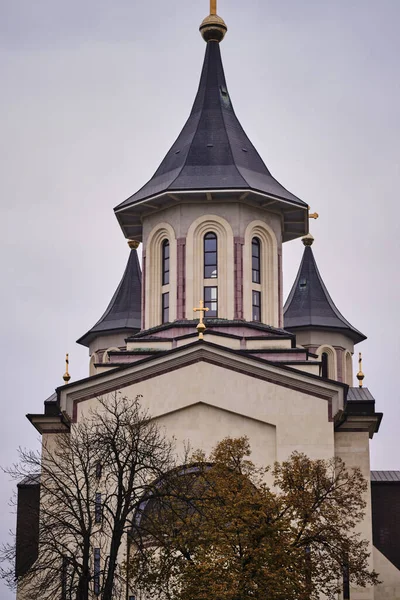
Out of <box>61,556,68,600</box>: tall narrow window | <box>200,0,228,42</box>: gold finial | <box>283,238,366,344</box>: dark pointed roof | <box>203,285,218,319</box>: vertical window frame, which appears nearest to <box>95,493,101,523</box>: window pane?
<box>61,556,68,600</box>: tall narrow window

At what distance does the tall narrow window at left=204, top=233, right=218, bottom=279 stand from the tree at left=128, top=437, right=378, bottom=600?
344 inches

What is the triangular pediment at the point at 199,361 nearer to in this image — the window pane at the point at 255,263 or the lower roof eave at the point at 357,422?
the lower roof eave at the point at 357,422

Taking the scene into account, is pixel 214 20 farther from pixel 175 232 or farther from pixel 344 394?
pixel 344 394

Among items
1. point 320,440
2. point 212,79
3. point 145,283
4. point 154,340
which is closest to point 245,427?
point 320,440

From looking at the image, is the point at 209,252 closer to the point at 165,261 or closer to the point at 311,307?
the point at 165,261

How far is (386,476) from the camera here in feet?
145

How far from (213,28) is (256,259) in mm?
8515

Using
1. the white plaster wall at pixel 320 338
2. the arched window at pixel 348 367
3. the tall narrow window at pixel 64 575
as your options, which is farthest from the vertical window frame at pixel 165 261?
the arched window at pixel 348 367

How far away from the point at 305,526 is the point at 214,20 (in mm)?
19718

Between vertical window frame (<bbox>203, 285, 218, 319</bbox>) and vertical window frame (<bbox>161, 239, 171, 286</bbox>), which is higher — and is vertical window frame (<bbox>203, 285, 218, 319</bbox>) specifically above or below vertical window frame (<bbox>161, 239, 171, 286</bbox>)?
below

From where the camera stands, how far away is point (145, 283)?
39625 millimetres

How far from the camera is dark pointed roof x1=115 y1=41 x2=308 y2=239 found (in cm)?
3891

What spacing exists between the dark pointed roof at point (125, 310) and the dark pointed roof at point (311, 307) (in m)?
6.00

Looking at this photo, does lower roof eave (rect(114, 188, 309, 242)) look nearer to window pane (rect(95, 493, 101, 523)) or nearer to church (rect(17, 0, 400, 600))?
church (rect(17, 0, 400, 600))
